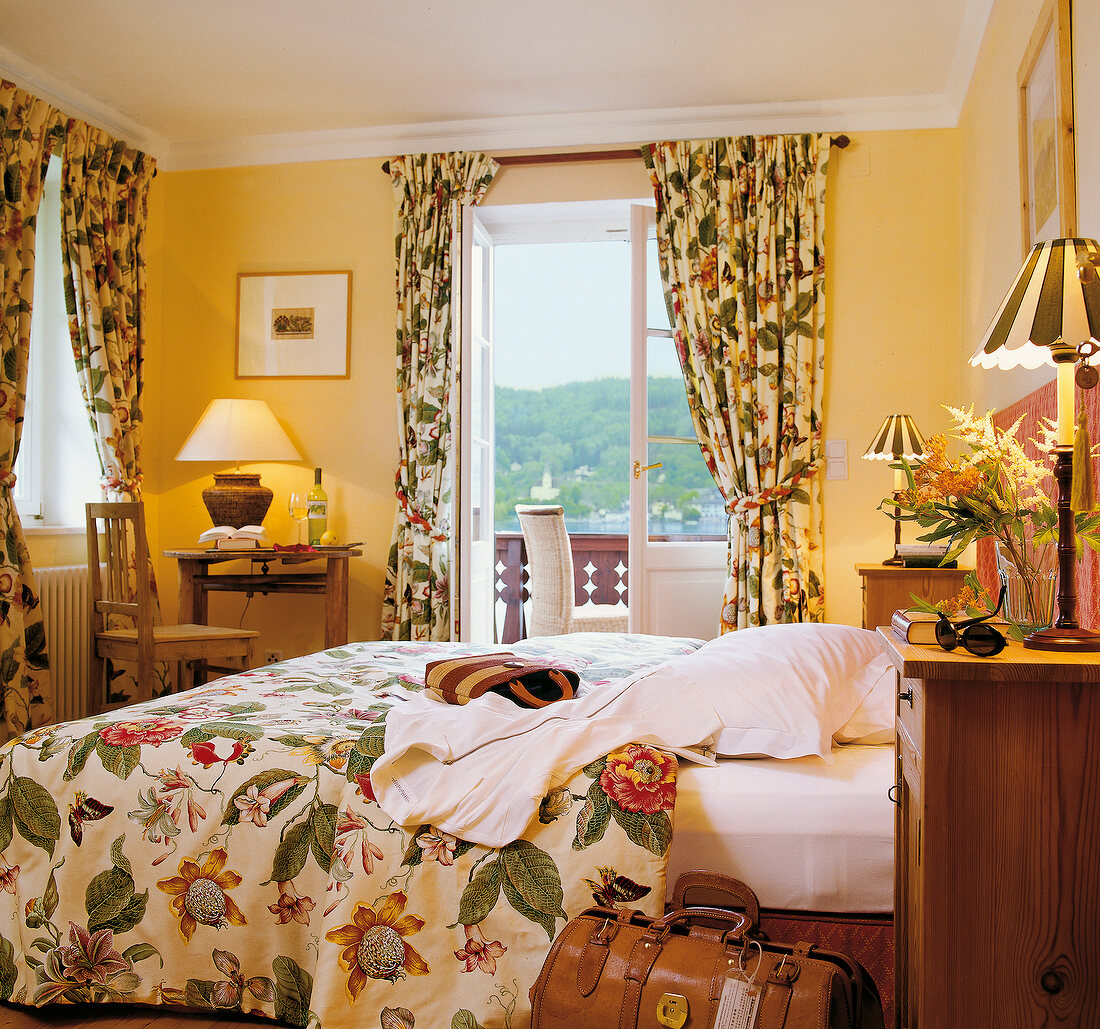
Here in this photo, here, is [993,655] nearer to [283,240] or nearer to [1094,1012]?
[1094,1012]

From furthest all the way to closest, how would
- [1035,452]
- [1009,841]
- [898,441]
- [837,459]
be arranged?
[837,459], [898,441], [1035,452], [1009,841]

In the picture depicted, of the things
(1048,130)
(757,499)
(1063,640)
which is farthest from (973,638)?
(757,499)

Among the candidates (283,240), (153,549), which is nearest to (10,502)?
(153,549)

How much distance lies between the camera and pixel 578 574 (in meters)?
6.36

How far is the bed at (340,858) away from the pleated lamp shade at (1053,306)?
768mm

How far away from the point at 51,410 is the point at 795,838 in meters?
3.75

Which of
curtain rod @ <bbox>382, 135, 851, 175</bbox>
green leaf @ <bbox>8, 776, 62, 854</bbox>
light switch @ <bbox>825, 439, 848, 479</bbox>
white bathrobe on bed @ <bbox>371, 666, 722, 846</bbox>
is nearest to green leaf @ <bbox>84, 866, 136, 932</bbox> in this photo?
green leaf @ <bbox>8, 776, 62, 854</bbox>

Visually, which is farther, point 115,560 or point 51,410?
point 51,410

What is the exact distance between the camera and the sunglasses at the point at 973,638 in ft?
3.59

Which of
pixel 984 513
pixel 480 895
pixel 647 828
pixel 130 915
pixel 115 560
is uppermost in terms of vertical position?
pixel 984 513

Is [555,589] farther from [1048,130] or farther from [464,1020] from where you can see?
[464,1020]

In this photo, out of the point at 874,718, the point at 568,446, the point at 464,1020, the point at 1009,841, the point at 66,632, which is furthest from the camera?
the point at 568,446

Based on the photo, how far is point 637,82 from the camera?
3850mm

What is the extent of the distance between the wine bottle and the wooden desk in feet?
0.64
